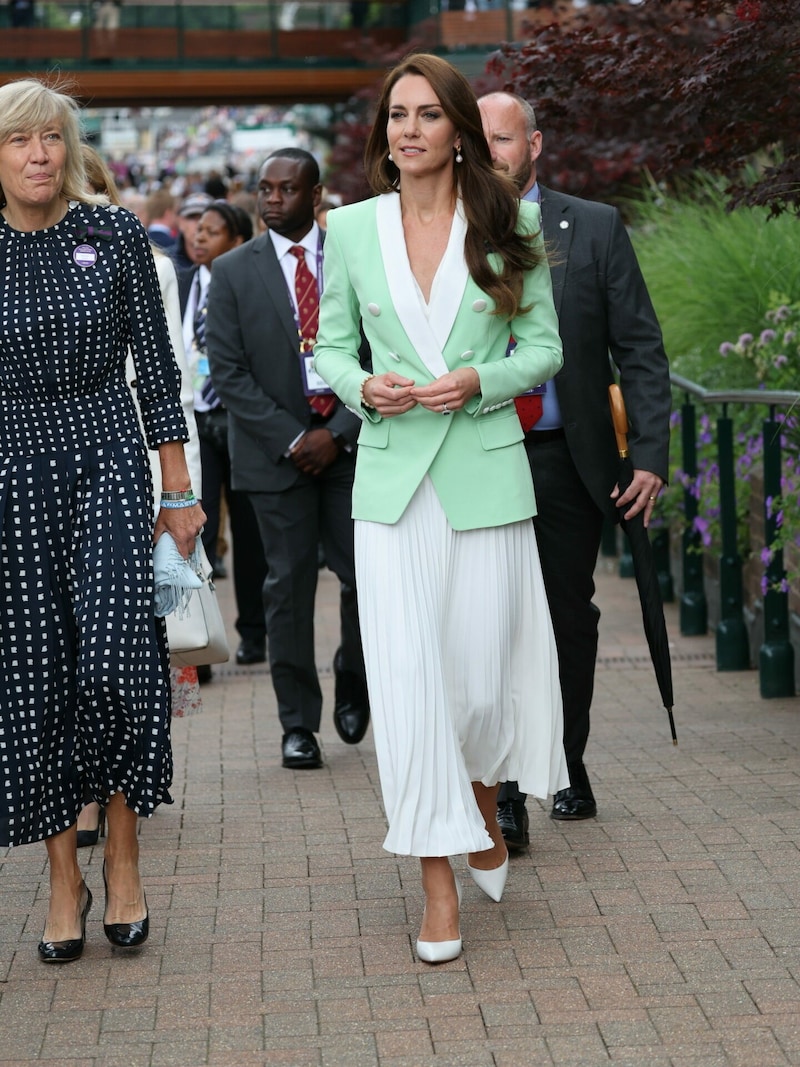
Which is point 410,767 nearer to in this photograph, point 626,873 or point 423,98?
point 626,873

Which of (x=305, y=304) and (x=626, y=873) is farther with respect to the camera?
(x=305, y=304)

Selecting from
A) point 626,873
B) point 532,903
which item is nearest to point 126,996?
point 532,903

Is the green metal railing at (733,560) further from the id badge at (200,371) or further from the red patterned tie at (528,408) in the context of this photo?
the id badge at (200,371)

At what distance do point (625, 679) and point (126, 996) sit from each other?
181 inches

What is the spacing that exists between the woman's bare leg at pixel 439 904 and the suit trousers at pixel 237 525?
16.9 ft

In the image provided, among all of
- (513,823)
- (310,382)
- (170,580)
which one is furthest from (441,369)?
(310,382)

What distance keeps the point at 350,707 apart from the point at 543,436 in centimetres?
206

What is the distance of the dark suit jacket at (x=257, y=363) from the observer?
7.17 meters

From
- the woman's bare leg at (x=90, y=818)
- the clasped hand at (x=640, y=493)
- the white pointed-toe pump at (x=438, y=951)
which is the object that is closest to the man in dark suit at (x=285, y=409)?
the woman's bare leg at (x=90, y=818)

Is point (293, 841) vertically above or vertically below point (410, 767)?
below

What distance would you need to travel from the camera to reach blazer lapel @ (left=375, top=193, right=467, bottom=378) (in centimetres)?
469

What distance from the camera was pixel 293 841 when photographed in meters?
5.91

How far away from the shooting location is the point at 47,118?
15.4ft

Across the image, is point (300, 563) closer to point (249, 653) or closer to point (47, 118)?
point (249, 653)
